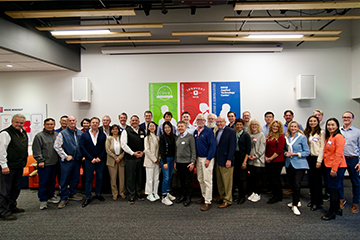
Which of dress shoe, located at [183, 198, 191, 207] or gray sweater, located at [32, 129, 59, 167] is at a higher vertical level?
gray sweater, located at [32, 129, 59, 167]

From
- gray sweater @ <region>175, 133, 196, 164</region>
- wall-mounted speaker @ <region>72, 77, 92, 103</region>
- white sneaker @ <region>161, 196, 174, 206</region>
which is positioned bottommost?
white sneaker @ <region>161, 196, 174, 206</region>

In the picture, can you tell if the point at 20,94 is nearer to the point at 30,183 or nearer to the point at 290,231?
the point at 30,183

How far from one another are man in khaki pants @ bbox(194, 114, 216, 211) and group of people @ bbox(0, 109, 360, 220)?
0.06 ft

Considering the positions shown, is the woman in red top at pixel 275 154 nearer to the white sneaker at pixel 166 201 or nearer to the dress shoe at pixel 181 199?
the dress shoe at pixel 181 199

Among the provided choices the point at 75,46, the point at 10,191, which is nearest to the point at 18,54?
the point at 75,46

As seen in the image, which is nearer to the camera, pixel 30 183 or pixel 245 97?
pixel 30 183

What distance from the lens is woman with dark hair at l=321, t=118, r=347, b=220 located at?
9.60 feet

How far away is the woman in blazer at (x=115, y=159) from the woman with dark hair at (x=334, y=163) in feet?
11.9

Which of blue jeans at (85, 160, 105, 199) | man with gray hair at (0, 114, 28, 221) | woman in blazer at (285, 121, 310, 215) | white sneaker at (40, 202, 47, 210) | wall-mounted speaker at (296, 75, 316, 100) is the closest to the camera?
man with gray hair at (0, 114, 28, 221)

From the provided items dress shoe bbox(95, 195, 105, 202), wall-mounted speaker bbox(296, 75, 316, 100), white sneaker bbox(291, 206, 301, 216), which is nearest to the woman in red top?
white sneaker bbox(291, 206, 301, 216)

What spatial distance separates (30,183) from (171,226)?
380cm

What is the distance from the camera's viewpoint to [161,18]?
566 cm

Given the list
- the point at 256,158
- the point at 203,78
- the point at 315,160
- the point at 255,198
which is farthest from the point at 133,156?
the point at 315,160

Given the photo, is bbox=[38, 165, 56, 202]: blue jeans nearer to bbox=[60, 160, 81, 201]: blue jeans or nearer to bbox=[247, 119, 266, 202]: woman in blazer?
bbox=[60, 160, 81, 201]: blue jeans
